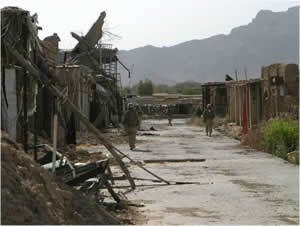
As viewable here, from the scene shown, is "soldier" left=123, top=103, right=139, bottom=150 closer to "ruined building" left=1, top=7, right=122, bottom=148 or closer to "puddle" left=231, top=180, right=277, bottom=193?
"ruined building" left=1, top=7, right=122, bottom=148

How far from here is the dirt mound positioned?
5.46 m

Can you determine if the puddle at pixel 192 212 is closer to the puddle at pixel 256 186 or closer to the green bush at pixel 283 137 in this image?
the puddle at pixel 256 186

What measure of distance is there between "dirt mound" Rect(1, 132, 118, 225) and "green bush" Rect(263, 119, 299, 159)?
372 inches

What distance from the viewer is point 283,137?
1573cm

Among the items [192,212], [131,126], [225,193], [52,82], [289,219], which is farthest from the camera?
[131,126]

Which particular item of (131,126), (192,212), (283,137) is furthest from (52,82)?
(131,126)

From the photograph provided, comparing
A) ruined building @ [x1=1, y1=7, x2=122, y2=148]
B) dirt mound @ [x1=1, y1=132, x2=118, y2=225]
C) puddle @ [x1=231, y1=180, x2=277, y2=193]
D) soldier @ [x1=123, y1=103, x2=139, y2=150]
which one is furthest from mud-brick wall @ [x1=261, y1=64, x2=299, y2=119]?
dirt mound @ [x1=1, y1=132, x2=118, y2=225]

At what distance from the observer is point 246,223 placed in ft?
24.2

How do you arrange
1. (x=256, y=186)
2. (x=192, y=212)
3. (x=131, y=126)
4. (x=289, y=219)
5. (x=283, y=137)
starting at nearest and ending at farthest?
(x=289, y=219) < (x=192, y=212) < (x=256, y=186) < (x=283, y=137) < (x=131, y=126)

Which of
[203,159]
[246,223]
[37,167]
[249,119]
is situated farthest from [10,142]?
[249,119]

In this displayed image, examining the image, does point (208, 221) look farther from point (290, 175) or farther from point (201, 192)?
point (290, 175)

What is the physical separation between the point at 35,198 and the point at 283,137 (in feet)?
36.3

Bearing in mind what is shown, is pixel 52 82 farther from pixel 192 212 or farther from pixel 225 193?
pixel 225 193

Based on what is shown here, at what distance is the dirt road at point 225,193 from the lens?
783 centimetres
